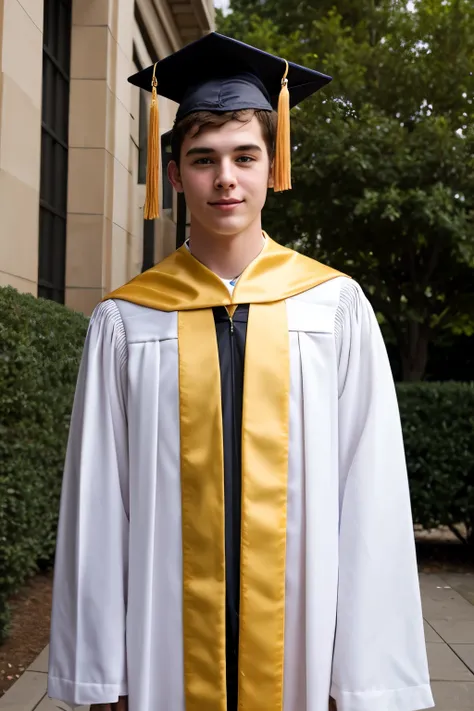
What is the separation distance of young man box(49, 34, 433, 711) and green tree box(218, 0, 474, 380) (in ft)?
25.2

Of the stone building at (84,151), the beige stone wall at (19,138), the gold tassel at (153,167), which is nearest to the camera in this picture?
the gold tassel at (153,167)

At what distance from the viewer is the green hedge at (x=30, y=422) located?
4.09 metres

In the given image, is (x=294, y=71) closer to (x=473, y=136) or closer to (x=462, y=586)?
(x=462, y=586)

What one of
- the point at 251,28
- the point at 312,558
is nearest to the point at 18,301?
the point at 312,558

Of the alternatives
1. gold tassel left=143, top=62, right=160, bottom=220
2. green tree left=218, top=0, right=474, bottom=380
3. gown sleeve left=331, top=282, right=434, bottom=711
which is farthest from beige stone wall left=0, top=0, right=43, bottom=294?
green tree left=218, top=0, right=474, bottom=380

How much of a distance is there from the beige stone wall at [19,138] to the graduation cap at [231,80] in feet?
→ 10.1

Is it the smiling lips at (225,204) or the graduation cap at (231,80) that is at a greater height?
the graduation cap at (231,80)

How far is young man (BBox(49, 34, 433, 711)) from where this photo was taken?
1.96m

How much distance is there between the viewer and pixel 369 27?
11.6m

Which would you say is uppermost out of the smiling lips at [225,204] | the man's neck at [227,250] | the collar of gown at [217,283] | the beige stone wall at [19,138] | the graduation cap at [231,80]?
the beige stone wall at [19,138]

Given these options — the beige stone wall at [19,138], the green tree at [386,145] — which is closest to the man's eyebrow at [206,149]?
the beige stone wall at [19,138]

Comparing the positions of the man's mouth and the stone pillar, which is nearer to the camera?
the man's mouth

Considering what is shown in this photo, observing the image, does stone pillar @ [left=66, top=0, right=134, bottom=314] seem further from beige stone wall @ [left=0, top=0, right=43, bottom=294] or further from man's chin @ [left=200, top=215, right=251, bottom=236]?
man's chin @ [left=200, top=215, right=251, bottom=236]

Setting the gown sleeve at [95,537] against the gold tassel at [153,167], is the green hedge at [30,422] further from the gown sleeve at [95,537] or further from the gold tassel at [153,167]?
the gown sleeve at [95,537]
